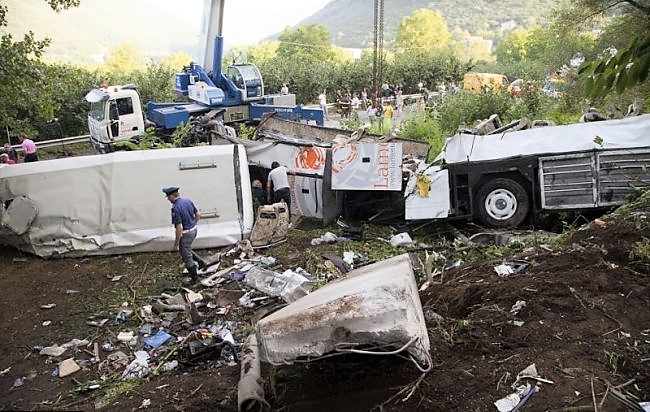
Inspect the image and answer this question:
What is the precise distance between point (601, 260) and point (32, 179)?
906 cm

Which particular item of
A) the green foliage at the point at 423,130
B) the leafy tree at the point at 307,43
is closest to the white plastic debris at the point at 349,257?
the green foliage at the point at 423,130

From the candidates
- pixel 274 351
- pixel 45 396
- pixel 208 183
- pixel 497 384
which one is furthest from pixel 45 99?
pixel 497 384

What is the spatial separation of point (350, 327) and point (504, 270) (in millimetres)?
3610

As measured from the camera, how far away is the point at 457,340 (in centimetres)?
471

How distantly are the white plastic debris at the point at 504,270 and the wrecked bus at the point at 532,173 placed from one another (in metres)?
2.80

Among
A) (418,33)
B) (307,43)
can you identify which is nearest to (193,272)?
(307,43)

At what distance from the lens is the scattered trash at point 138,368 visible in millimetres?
6004

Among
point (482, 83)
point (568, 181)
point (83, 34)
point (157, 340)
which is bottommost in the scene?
point (157, 340)

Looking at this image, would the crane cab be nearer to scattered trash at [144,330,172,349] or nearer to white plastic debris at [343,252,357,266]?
white plastic debris at [343,252,357,266]

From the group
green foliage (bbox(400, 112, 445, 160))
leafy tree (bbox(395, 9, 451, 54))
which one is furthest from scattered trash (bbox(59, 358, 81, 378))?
leafy tree (bbox(395, 9, 451, 54))

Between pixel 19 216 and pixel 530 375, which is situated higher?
pixel 19 216

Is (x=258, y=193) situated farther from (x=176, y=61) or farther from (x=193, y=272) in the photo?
(x=176, y=61)

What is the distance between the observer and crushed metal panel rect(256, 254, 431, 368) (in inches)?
144

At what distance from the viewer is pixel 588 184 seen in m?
8.95
